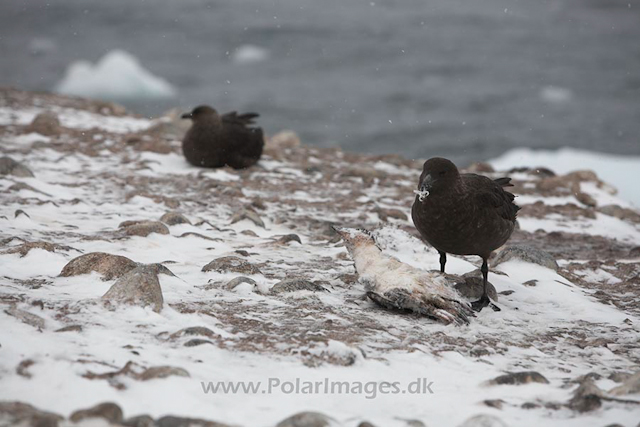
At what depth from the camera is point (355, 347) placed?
358 cm

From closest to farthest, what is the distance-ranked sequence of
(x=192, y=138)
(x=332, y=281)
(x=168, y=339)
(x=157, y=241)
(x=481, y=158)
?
(x=168, y=339) → (x=332, y=281) → (x=157, y=241) → (x=192, y=138) → (x=481, y=158)

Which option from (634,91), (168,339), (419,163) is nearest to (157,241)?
Result: (168,339)

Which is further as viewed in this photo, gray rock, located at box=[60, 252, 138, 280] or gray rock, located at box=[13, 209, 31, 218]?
gray rock, located at box=[13, 209, 31, 218]

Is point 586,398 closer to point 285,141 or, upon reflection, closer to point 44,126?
point 44,126

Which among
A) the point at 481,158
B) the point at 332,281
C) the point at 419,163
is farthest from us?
the point at 481,158

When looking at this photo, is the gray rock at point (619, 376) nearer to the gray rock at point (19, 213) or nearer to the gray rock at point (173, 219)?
the gray rock at point (173, 219)

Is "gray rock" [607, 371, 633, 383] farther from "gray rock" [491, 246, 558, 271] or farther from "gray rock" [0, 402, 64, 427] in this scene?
"gray rock" [0, 402, 64, 427]

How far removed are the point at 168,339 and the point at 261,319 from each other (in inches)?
26.0

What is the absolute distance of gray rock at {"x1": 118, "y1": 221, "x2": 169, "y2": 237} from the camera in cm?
562

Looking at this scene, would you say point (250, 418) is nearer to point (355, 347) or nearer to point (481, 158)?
point (355, 347)

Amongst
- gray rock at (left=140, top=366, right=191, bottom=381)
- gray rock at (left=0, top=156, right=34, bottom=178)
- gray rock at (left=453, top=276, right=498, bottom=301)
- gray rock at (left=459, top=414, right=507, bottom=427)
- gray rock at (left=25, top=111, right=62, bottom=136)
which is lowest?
gray rock at (left=459, top=414, right=507, bottom=427)

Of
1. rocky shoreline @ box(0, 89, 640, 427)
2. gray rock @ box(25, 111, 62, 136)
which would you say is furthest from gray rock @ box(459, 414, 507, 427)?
gray rock @ box(25, 111, 62, 136)

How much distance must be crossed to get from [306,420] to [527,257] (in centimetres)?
359

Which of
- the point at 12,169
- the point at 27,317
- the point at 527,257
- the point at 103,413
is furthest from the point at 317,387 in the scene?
the point at 12,169
